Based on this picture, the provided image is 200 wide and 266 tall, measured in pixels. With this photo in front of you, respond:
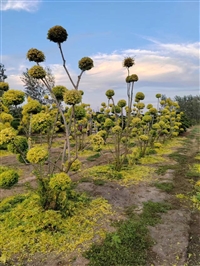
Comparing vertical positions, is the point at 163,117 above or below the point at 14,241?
above

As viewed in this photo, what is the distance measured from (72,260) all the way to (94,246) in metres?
0.35

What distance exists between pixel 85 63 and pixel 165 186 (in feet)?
11.3

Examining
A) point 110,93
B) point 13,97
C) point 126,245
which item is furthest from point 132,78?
point 126,245

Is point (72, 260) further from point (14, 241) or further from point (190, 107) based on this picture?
point (190, 107)

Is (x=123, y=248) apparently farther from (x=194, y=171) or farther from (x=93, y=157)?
(x=93, y=157)

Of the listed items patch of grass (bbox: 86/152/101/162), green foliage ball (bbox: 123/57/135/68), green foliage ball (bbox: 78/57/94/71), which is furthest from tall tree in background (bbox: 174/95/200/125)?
green foliage ball (bbox: 78/57/94/71)

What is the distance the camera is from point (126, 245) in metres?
3.03

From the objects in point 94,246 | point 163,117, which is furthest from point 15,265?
A: point 163,117

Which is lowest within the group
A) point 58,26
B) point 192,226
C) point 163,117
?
point 192,226

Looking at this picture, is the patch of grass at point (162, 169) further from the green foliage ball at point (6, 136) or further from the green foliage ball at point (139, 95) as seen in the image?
the green foliage ball at point (6, 136)

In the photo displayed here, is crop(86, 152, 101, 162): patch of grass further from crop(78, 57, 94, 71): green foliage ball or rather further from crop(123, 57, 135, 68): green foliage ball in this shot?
crop(78, 57, 94, 71): green foliage ball

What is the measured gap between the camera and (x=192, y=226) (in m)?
3.60

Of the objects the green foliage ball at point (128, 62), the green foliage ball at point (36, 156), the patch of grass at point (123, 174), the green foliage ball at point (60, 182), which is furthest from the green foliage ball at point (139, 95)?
the green foliage ball at point (36, 156)

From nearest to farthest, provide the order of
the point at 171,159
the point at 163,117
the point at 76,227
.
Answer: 1. the point at 76,227
2. the point at 171,159
3. the point at 163,117
